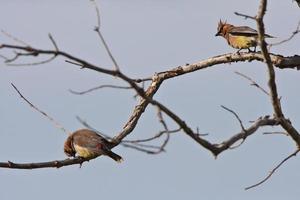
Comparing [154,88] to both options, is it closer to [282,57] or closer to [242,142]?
[282,57]

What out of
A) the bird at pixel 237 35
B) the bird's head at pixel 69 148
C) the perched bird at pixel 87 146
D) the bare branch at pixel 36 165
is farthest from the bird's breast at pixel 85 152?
the bird at pixel 237 35

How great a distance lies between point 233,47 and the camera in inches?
480

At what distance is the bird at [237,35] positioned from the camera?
1146cm

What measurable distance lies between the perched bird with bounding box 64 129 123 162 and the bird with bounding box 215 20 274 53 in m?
2.51

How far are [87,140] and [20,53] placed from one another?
7.23 metres

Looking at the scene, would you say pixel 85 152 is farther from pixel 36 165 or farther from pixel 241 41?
pixel 36 165

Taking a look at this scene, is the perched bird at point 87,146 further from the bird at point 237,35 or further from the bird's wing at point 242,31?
the bird's wing at point 242,31

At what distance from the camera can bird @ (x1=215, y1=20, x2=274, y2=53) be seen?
37.6 ft

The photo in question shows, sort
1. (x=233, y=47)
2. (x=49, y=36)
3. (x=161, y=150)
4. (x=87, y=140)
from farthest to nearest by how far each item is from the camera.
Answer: (x=233, y=47) < (x=87, y=140) < (x=161, y=150) < (x=49, y=36)

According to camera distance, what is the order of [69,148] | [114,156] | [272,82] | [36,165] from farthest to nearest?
[69,148], [114,156], [36,165], [272,82]

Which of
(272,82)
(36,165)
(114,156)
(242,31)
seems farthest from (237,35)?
(272,82)

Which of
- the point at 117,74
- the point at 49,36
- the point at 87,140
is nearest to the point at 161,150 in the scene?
the point at 117,74

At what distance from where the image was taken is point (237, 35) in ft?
39.3

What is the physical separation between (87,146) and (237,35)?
2990mm
